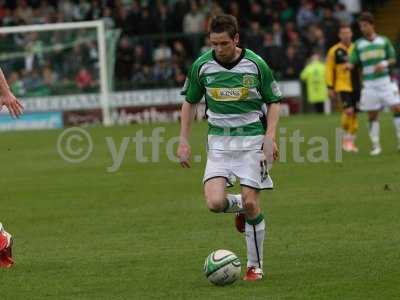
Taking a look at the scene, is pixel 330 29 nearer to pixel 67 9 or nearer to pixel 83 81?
pixel 83 81

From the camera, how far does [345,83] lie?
69.0 ft

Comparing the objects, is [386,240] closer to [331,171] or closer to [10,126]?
[331,171]

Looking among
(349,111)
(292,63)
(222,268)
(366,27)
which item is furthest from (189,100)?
(292,63)

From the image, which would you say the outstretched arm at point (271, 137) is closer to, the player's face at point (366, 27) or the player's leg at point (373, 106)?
the player's face at point (366, 27)

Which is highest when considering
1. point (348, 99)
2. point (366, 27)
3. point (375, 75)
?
point (366, 27)

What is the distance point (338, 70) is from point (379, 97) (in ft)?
4.51

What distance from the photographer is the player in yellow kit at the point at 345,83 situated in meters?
20.6

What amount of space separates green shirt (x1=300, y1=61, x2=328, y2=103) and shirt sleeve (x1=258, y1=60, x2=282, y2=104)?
23.7m

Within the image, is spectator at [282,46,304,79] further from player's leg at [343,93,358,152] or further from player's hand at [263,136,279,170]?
player's hand at [263,136,279,170]

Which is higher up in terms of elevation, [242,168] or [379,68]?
[242,168]

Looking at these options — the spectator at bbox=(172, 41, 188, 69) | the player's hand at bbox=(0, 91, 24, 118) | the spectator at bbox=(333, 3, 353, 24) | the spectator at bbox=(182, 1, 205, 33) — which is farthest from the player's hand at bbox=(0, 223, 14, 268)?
the spectator at bbox=(182, 1, 205, 33)

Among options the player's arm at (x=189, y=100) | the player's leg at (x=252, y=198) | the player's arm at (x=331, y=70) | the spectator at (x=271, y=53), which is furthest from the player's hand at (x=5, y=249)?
the spectator at (x=271, y=53)

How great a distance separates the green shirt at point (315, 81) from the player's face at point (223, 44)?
2389cm
